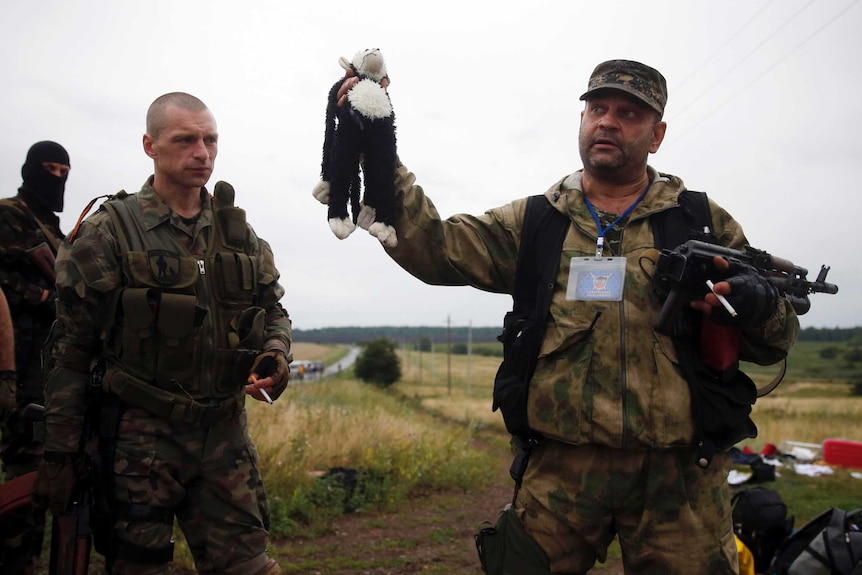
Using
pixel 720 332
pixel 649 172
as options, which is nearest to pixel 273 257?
pixel 649 172

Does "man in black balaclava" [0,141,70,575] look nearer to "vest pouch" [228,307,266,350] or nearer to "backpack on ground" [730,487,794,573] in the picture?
"vest pouch" [228,307,266,350]

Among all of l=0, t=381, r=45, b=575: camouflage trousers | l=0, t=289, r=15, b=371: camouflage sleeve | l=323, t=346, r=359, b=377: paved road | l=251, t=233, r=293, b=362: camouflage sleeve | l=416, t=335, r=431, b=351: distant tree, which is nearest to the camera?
l=251, t=233, r=293, b=362: camouflage sleeve

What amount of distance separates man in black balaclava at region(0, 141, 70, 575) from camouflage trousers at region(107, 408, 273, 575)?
1331mm

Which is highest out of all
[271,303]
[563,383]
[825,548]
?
[271,303]

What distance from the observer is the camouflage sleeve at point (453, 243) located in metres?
2.54

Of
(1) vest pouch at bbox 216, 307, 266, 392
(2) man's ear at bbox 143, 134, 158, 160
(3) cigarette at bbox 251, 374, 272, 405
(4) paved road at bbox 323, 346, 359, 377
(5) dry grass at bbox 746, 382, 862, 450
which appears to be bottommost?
(4) paved road at bbox 323, 346, 359, 377

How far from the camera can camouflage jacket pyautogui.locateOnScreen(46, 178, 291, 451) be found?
114 inches

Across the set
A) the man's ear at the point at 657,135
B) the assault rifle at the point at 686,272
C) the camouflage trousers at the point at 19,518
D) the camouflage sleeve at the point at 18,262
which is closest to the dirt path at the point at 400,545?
the camouflage trousers at the point at 19,518

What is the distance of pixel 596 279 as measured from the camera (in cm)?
260

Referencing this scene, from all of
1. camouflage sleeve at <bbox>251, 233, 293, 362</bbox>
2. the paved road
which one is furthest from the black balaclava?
the paved road

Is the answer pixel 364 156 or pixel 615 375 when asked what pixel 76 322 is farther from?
pixel 615 375

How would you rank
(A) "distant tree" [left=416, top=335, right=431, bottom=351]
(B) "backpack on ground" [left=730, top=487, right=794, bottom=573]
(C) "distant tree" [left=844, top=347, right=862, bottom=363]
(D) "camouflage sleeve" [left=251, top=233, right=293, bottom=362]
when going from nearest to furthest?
(D) "camouflage sleeve" [left=251, top=233, right=293, bottom=362], (B) "backpack on ground" [left=730, top=487, right=794, bottom=573], (A) "distant tree" [left=416, top=335, right=431, bottom=351], (C) "distant tree" [left=844, top=347, right=862, bottom=363]

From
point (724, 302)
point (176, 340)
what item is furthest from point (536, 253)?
point (176, 340)

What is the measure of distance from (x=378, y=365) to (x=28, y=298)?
104 ft
